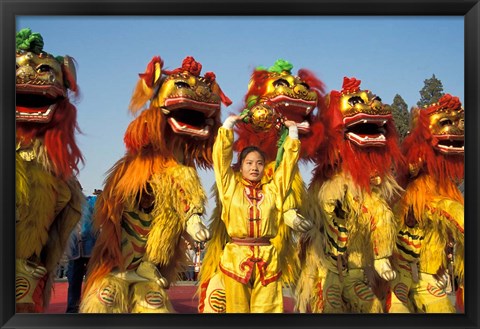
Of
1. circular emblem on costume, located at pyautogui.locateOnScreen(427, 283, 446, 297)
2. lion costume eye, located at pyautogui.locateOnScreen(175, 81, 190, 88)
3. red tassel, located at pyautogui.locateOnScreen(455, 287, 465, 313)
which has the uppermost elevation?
lion costume eye, located at pyautogui.locateOnScreen(175, 81, 190, 88)

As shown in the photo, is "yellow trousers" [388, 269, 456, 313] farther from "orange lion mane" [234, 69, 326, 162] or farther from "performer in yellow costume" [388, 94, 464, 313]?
"orange lion mane" [234, 69, 326, 162]

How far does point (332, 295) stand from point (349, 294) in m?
0.15

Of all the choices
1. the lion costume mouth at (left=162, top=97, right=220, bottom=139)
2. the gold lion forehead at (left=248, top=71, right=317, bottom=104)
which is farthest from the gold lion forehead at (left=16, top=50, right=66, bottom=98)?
the gold lion forehead at (left=248, top=71, right=317, bottom=104)

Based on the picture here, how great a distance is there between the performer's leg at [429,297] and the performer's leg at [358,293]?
0.54 m

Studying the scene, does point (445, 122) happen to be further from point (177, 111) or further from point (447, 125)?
point (177, 111)

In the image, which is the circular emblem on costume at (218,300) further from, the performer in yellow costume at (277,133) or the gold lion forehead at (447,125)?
the gold lion forehead at (447,125)

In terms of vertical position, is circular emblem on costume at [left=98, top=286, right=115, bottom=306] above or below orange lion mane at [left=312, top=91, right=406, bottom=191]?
below

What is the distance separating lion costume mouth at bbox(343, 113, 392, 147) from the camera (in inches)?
238

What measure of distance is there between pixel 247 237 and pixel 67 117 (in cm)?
138

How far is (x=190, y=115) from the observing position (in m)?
5.59

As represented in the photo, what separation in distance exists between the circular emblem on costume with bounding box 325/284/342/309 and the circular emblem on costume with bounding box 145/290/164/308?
1.20m

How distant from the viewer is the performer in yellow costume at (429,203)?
6.47m

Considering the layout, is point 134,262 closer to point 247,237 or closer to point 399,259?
point 247,237

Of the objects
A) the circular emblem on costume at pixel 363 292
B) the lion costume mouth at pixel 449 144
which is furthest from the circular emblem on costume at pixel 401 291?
the lion costume mouth at pixel 449 144
